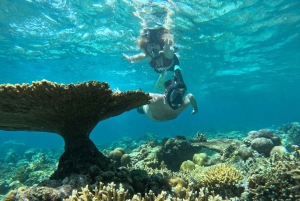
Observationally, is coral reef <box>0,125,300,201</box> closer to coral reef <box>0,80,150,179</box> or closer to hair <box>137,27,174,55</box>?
coral reef <box>0,80,150,179</box>

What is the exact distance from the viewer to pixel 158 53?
1385 centimetres

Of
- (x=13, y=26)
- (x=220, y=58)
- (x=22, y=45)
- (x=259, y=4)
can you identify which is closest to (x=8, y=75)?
(x=22, y=45)

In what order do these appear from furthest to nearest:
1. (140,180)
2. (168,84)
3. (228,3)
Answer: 1. (228,3)
2. (168,84)
3. (140,180)

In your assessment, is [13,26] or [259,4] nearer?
[259,4]

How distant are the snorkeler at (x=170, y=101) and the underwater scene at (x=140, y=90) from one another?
0.16ft

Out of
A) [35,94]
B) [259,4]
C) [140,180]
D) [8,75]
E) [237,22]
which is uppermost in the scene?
[8,75]

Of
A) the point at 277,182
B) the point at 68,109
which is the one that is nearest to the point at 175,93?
the point at 277,182

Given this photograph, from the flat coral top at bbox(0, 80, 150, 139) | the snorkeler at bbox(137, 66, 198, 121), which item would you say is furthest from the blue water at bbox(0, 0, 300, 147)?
the flat coral top at bbox(0, 80, 150, 139)

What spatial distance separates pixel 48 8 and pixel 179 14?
10.4m

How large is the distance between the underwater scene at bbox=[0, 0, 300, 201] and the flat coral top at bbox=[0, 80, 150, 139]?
0.02m

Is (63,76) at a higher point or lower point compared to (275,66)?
lower

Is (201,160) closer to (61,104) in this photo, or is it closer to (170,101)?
(170,101)

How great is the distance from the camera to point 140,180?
4.11 m

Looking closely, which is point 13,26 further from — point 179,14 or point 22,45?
point 179,14
